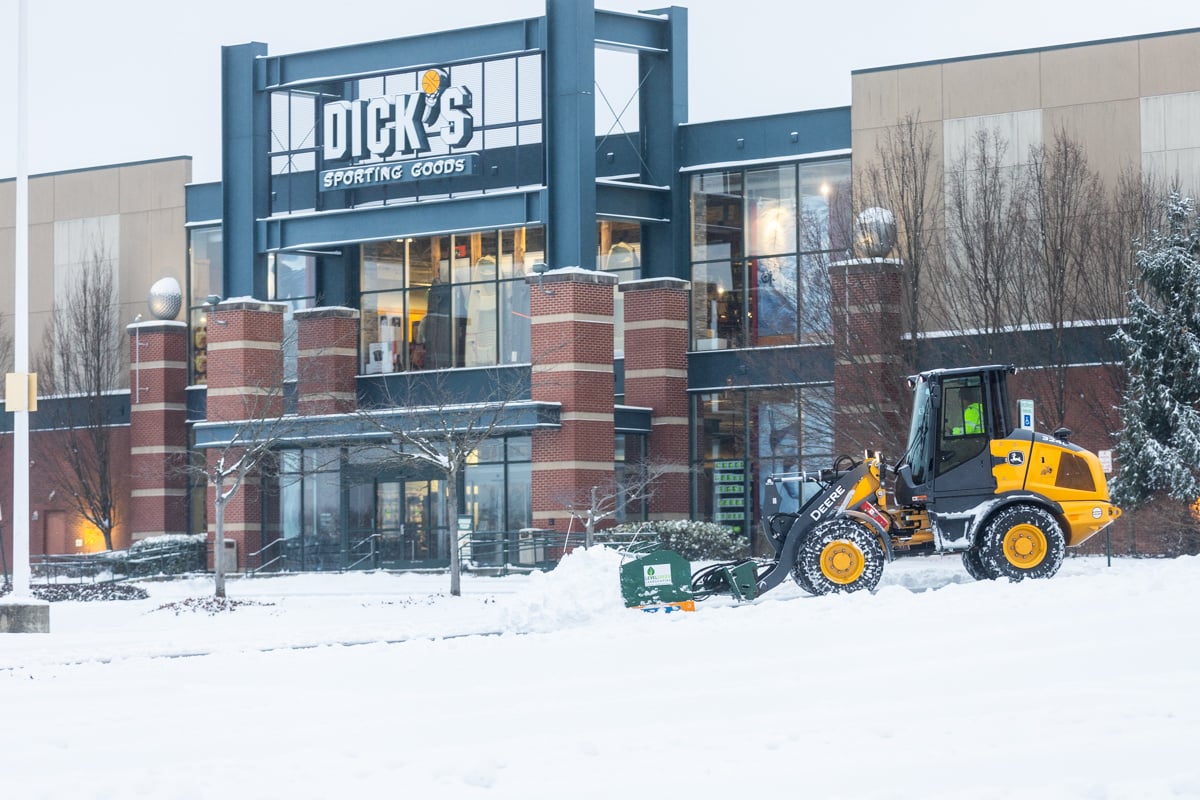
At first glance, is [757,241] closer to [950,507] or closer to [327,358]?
[327,358]

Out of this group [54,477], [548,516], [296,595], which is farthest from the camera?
[54,477]

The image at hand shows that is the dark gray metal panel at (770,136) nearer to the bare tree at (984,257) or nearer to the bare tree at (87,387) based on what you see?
the bare tree at (984,257)

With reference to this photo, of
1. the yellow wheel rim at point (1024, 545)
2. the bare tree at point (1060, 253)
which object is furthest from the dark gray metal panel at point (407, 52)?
the yellow wheel rim at point (1024, 545)

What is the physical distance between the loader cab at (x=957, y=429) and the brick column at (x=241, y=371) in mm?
23773

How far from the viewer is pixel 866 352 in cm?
3703

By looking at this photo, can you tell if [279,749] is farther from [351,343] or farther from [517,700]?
[351,343]

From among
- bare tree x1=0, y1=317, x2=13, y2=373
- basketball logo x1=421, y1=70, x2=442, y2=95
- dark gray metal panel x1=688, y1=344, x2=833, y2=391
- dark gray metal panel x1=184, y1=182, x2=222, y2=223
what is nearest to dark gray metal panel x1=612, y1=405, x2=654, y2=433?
dark gray metal panel x1=688, y1=344, x2=833, y2=391

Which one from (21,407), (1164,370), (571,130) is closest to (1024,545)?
(1164,370)

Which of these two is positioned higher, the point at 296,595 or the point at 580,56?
the point at 580,56

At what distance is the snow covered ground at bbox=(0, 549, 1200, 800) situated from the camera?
1073 centimetres

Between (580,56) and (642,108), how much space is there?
4231 millimetres

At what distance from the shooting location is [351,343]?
4456 cm

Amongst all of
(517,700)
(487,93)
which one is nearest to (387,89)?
(487,93)

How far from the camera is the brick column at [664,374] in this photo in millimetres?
42344
